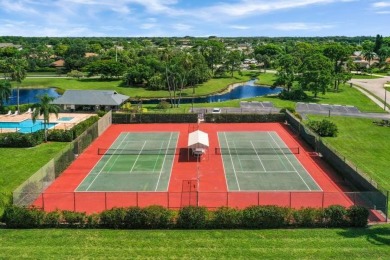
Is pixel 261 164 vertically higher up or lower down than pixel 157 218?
higher up

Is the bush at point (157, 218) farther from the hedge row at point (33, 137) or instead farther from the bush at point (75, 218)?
the hedge row at point (33, 137)

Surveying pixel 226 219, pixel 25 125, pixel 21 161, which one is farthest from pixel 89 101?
pixel 226 219

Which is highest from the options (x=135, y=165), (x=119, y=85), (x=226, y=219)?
(x=119, y=85)

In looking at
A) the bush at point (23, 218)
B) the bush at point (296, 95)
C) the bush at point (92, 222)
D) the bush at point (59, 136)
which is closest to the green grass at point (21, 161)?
the bush at point (59, 136)

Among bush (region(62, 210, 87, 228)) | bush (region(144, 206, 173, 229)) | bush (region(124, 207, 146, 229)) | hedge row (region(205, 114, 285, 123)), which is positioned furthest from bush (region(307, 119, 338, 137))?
bush (region(62, 210, 87, 228))

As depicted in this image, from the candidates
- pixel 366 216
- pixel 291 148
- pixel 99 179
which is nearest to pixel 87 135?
pixel 99 179

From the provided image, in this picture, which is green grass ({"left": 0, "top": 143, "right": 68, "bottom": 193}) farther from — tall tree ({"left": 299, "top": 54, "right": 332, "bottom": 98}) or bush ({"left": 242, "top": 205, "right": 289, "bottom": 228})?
tall tree ({"left": 299, "top": 54, "right": 332, "bottom": 98})

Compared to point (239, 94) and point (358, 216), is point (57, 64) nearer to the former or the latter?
point (239, 94)
